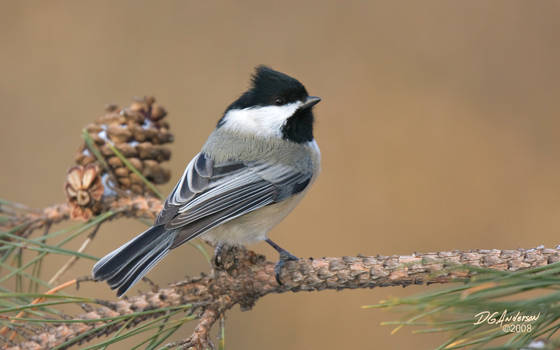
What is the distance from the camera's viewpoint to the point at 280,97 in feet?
4.98

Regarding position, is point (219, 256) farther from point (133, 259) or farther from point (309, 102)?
point (309, 102)

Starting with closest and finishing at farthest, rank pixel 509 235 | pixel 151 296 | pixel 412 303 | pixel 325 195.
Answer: pixel 412 303, pixel 151 296, pixel 509 235, pixel 325 195

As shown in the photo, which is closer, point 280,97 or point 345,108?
point 280,97

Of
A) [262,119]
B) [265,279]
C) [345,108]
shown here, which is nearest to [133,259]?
[265,279]

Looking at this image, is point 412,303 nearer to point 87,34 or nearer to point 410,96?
point 410,96

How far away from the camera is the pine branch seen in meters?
0.80

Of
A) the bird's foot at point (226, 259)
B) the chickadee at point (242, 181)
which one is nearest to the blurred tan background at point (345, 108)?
→ the chickadee at point (242, 181)

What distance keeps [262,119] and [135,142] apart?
1.22 feet

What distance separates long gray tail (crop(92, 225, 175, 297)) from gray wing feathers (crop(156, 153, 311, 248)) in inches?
1.1

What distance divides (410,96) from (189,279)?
152 centimetres

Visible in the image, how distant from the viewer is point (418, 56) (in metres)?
2.28

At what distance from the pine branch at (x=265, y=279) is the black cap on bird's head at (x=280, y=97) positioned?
1.81 feet

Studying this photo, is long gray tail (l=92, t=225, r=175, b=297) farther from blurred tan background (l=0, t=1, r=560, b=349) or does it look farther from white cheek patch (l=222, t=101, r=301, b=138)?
blurred tan background (l=0, t=1, r=560, b=349)

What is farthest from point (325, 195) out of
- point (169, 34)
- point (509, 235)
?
point (169, 34)
